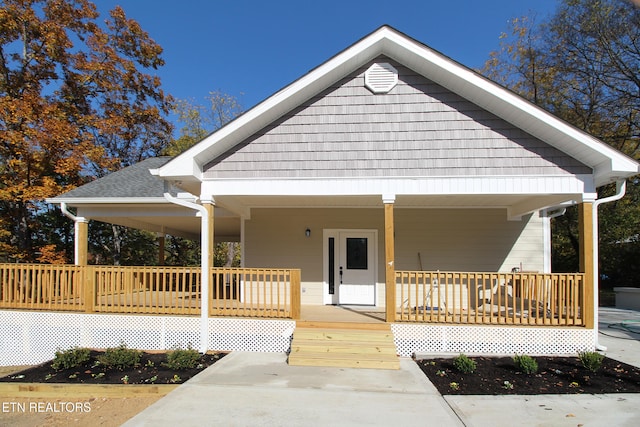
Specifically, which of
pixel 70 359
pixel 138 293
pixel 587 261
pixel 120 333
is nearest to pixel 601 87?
pixel 587 261

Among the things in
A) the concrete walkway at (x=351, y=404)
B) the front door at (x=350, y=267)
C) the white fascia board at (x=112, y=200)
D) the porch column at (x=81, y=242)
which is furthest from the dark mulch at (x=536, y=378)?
the porch column at (x=81, y=242)

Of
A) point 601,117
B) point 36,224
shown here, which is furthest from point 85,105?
point 601,117

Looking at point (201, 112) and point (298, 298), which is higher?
point (201, 112)

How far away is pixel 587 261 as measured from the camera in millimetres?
6980

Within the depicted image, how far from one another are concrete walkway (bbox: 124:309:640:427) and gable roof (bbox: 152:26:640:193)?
363 cm

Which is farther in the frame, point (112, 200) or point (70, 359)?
point (112, 200)

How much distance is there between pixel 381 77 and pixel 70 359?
7119 millimetres

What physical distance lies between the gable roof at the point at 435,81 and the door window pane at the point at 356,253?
13.5 feet

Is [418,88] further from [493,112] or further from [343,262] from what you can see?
[343,262]

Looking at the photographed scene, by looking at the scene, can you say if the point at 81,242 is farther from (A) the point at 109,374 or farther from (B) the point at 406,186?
(B) the point at 406,186

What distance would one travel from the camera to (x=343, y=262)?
401 inches

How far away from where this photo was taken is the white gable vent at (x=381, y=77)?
7.39 meters

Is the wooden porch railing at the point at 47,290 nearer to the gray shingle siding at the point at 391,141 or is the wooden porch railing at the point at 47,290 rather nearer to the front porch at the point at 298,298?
the front porch at the point at 298,298

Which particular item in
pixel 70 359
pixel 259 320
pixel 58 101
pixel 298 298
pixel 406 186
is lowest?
pixel 70 359
